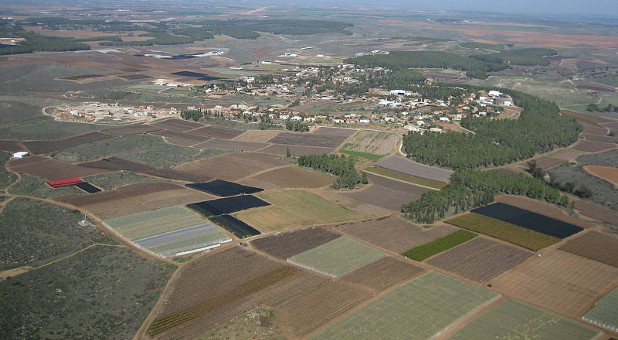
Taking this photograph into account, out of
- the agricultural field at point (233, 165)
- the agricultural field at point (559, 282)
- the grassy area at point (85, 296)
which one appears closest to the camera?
the grassy area at point (85, 296)

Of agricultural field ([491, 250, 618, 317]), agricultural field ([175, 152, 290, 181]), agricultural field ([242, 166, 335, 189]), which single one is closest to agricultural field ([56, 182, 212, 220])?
agricultural field ([175, 152, 290, 181])

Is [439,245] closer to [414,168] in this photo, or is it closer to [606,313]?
[606,313]

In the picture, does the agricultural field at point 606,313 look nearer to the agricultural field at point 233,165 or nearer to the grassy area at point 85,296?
the grassy area at point 85,296

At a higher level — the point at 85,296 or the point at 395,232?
the point at 85,296

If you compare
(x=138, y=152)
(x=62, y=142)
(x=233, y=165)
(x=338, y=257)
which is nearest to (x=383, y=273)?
(x=338, y=257)

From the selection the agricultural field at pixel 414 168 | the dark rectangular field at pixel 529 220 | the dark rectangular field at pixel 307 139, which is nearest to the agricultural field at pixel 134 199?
the agricultural field at pixel 414 168

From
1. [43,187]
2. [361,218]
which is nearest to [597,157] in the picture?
[361,218]

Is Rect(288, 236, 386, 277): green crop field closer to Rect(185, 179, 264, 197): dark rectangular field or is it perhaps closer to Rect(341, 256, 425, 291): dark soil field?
Rect(341, 256, 425, 291): dark soil field

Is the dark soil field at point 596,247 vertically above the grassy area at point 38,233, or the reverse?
the grassy area at point 38,233
